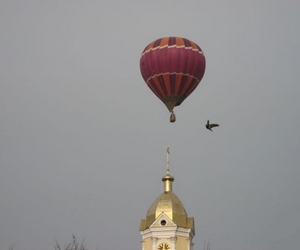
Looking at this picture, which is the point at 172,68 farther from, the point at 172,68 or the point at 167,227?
the point at 167,227

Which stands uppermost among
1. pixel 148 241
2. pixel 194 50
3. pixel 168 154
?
pixel 168 154

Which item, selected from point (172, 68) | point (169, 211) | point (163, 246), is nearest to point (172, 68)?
point (172, 68)

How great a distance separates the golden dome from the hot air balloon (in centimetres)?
1456

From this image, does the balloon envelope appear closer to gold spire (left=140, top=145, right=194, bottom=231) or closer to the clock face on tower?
gold spire (left=140, top=145, right=194, bottom=231)

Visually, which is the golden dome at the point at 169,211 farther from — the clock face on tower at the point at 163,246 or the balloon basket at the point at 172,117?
the balloon basket at the point at 172,117

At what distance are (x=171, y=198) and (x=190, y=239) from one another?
3068 mm

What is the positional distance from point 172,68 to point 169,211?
16.4 m

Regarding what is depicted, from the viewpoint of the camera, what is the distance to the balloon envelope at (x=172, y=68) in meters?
42.2

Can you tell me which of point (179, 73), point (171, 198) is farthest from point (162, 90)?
point (171, 198)

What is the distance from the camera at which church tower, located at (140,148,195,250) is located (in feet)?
183

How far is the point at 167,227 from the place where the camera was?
55781mm

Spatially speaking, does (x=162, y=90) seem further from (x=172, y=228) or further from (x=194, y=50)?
(x=172, y=228)

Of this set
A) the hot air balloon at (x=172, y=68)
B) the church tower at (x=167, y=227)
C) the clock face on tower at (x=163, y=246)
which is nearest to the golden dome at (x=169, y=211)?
the church tower at (x=167, y=227)

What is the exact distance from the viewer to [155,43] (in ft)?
141
